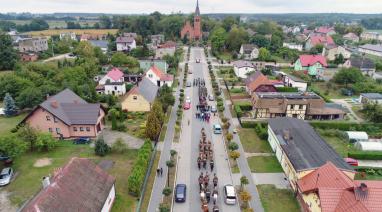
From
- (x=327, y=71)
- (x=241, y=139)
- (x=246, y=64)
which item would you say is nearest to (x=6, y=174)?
(x=241, y=139)

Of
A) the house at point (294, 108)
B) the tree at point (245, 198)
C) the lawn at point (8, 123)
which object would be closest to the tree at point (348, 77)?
the house at point (294, 108)

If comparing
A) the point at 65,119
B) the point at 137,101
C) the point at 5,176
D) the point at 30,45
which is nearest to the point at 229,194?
the point at 5,176

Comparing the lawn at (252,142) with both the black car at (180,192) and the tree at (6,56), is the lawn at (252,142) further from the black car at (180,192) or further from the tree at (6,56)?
the tree at (6,56)

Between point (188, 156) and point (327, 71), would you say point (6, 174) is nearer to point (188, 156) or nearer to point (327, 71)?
point (188, 156)

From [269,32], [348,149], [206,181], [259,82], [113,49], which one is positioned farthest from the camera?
[269,32]

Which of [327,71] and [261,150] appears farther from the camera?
[327,71]
